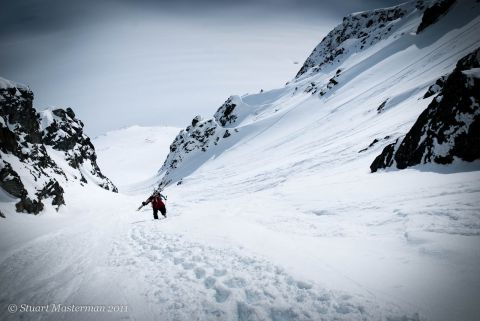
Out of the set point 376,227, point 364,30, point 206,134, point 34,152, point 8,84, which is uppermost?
point 364,30

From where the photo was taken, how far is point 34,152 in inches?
1355

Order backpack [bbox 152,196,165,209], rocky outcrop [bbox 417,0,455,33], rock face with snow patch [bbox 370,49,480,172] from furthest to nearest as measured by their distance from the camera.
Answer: rocky outcrop [bbox 417,0,455,33]
backpack [bbox 152,196,165,209]
rock face with snow patch [bbox 370,49,480,172]

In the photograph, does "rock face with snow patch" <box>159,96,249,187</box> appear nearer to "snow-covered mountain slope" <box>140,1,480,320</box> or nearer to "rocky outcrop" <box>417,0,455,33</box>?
"rocky outcrop" <box>417,0,455,33</box>

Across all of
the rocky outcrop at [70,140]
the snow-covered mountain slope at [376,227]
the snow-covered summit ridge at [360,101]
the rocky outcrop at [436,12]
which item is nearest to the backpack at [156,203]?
the snow-covered mountain slope at [376,227]

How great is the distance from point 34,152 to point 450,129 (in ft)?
148

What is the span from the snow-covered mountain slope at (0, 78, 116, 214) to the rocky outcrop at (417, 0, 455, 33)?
73294mm

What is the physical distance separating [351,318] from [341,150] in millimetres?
20586

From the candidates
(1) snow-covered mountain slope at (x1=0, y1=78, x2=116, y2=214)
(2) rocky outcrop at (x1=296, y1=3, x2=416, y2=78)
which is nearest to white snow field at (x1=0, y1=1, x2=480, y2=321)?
(1) snow-covered mountain slope at (x1=0, y1=78, x2=116, y2=214)

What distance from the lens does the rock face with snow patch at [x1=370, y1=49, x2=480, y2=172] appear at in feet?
32.4

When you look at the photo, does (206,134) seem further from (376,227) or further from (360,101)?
(376,227)

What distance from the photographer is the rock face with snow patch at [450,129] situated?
9.87 metres

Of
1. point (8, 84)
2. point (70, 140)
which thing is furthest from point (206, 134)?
point (8, 84)

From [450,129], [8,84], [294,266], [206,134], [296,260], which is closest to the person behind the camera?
[294,266]

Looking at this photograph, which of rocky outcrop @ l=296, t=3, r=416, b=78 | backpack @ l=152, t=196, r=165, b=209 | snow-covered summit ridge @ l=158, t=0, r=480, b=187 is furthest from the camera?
rocky outcrop @ l=296, t=3, r=416, b=78
